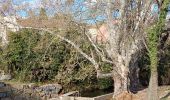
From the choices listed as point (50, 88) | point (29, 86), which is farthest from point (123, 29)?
point (29, 86)

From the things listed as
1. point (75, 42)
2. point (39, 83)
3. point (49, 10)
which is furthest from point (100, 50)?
point (39, 83)

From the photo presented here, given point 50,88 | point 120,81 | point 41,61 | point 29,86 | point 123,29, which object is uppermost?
point 123,29

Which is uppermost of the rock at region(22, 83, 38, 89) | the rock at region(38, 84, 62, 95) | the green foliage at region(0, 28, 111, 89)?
the green foliage at region(0, 28, 111, 89)

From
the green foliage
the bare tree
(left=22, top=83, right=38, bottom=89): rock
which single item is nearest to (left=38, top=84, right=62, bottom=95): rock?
(left=22, top=83, right=38, bottom=89): rock

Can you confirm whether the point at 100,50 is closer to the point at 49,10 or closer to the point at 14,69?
the point at 49,10

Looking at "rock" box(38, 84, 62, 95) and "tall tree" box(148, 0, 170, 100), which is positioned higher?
"tall tree" box(148, 0, 170, 100)

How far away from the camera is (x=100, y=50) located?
20594mm

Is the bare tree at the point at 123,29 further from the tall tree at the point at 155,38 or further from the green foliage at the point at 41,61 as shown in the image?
the green foliage at the point at 41,61

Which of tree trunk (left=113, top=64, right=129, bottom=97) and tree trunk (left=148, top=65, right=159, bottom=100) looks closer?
tree trunk (left=148, top=65, right=159, bottom=100)

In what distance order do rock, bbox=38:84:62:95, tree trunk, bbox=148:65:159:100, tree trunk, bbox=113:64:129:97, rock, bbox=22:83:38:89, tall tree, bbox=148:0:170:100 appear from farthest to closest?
rock, bbox=38:84:62:95
rock, bbox=22:83:38:89
tree trunk, bbox=113:64:129:97
tree trunk, bbox=148:65:159:100
tall tree, bbox=148:0:170:100

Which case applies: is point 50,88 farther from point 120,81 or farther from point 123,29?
point 123,29

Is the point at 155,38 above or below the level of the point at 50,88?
above

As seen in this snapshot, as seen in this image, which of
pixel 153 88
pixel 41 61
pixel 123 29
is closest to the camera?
pixel 153 88

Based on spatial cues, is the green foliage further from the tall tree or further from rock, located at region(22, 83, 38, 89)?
the tall tree
